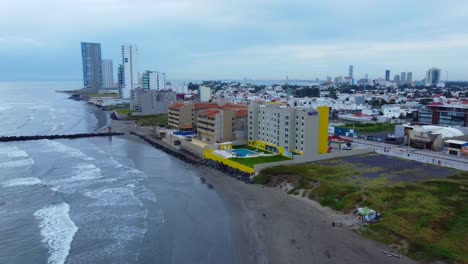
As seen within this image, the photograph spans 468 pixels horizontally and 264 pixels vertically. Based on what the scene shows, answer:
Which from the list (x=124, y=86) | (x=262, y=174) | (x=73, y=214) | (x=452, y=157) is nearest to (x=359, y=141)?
(x=452, y=157)

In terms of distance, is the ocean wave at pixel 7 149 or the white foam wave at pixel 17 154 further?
the ocean wave at pixel 7 149

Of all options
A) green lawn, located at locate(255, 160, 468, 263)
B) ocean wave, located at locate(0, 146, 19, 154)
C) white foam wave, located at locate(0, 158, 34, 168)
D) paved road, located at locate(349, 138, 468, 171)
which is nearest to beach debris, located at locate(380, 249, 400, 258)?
green lawn, located at locate(255, 160, 468, 263)

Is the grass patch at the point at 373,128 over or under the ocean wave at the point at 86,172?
over

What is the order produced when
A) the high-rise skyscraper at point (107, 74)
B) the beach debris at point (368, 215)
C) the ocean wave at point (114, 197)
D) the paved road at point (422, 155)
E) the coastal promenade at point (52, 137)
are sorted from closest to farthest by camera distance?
the beach debris at point (368, 215) < the ocean wave at point (114, 197) < the paved road at point (422, 155) < the coastal promenade at point (52, 137) < the high-rise skyscraper at point (107, 74)

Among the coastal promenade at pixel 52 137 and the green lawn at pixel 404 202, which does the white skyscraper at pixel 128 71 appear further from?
the green lawn at pixel 404 202

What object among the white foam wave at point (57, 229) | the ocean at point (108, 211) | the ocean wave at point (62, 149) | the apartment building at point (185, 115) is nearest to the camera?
the white foam wave at point (57, 229)

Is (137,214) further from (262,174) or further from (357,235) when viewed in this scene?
(357,235)

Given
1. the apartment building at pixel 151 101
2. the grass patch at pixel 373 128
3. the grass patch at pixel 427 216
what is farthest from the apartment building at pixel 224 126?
the apartment building at pixel 151 101

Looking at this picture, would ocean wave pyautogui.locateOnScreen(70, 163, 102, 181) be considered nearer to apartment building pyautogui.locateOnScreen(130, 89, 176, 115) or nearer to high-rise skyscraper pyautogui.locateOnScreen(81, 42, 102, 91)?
apartment building pyautogui.locateOnScreen(130, 89, 176, 115)
